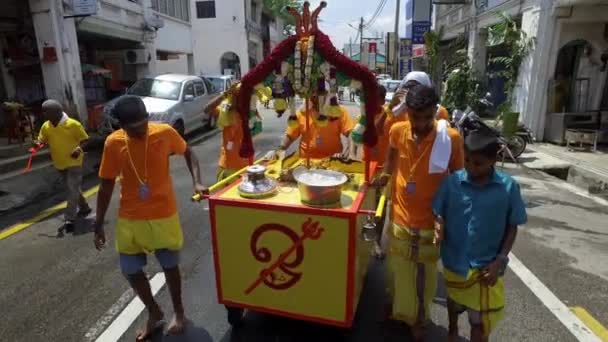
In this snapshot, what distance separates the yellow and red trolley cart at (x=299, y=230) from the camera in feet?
8.37

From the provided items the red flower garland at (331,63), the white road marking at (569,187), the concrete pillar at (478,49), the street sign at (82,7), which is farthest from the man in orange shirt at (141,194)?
the concrete pillar at (478,49)

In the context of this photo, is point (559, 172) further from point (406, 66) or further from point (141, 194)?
point (406, 66)

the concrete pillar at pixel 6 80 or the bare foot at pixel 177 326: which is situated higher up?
the concrete pillar at pixel 6 80

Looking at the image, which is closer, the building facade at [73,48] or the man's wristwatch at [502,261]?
the man's wristwatch at [502,261]

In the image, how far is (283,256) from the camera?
2656mm

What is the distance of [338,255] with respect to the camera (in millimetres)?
2547

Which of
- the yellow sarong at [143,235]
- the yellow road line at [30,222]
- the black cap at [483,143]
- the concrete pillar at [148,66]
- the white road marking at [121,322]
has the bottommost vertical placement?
the white road marking at [121,322]

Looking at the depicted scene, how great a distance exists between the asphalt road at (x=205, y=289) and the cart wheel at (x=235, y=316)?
0.07 metres

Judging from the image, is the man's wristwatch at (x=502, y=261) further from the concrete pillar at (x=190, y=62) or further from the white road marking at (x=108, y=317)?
the concrete pillar at (x=190, y=62)

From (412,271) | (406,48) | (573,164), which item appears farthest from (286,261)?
(406,48)

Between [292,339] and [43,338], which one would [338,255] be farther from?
[43,338]

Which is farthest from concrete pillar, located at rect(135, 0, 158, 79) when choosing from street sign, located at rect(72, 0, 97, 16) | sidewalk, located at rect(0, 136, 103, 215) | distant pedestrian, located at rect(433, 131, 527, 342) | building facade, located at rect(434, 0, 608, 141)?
distant pedestrian, located at rect(433, 131, 527, 342)

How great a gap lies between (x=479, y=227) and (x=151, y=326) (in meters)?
2.38

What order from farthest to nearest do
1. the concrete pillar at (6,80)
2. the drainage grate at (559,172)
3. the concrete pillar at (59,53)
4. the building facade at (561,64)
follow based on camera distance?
1. the concrete pillar at (6,80)
2. the concrete pillar at (59,53)
3. the building facade at (561,64)
4. the drainage grate at (559,172)
